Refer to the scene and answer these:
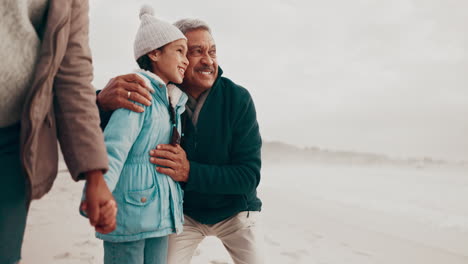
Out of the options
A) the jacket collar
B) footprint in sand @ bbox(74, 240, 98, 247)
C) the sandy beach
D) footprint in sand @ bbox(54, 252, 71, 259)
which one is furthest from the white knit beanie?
footprint in sand @ bbox(74, 240, 98, 247)

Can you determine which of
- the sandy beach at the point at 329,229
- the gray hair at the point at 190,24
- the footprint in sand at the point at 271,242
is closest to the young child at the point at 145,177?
the gray hair at the point at 190,24

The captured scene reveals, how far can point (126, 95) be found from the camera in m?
1.55

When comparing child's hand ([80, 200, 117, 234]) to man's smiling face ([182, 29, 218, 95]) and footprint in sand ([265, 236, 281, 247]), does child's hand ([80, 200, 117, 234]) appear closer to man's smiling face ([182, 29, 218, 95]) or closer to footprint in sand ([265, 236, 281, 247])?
man's smiling face ([182, 29, 218, 95])

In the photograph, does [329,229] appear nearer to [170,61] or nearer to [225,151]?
[225,151]

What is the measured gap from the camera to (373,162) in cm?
2264

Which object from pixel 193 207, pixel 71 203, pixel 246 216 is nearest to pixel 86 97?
pixel 193 207

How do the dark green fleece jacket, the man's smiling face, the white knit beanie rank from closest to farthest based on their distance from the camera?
the white knit beanie < the dark green fleece jacket < the man's smiling face

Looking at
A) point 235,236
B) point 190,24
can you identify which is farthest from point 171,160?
point 190,24

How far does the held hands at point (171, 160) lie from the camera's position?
5.21ft

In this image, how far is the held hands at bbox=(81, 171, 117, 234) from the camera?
3.61ft

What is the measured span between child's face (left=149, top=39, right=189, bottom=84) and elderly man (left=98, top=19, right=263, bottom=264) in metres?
0.29

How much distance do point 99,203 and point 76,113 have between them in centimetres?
30

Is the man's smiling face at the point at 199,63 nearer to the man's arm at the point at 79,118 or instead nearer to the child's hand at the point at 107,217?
the man's arm at the point at 79,118

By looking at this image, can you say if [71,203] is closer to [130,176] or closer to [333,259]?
[333,259]
